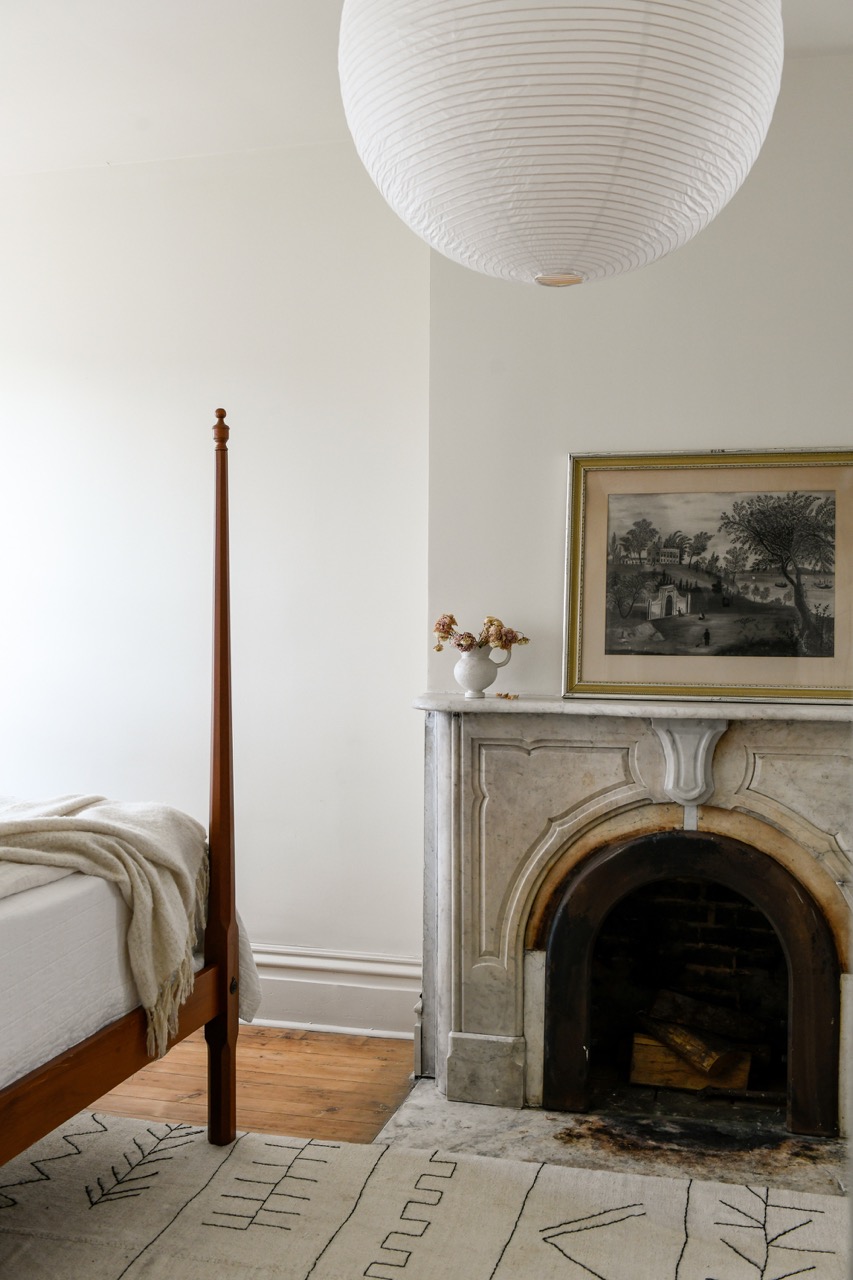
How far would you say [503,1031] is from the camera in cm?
299

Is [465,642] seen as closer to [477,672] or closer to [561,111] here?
[477,672]

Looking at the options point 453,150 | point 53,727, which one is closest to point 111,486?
point 53,727

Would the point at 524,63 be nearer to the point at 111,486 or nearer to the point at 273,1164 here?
the point at 273,1164

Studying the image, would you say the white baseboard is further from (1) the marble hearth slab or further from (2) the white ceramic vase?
(2) the white ceramic vase

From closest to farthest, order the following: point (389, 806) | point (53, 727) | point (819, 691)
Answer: point (819, 691)
point (389, 806)
point (53, 727)

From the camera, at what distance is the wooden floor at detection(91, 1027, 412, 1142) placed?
9.43 feet

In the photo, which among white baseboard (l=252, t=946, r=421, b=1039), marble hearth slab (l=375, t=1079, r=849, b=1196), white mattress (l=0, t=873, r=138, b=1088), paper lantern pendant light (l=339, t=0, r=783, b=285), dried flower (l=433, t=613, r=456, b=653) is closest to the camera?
paper lantern pendant light (l=339, t=0, r=783, b=285)

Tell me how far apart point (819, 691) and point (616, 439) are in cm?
89

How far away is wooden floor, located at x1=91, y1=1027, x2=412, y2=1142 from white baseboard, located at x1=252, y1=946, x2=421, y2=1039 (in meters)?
0.05

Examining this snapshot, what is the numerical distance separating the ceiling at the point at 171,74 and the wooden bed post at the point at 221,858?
1.09 meters

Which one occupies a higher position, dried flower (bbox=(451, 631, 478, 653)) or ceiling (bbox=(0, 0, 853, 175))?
ceiling (bbox=(0, 0, 853, 175))

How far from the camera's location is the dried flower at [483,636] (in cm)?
300

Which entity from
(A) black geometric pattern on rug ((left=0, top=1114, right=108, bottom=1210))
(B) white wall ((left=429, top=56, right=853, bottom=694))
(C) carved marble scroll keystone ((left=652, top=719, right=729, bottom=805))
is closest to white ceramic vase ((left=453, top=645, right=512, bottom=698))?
(B) white wall ((left=429, top=56, right=853, bottom=694))

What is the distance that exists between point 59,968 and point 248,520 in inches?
74.0
